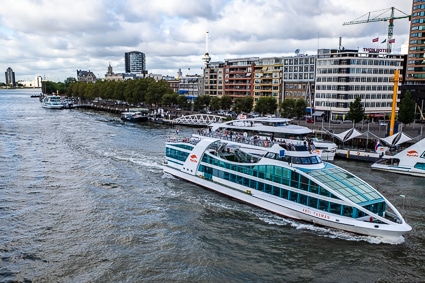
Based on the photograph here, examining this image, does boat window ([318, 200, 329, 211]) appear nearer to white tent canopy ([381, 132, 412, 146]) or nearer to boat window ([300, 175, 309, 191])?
boat window ([300, 175, 309, 191])

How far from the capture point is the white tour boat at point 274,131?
56188 millimetres

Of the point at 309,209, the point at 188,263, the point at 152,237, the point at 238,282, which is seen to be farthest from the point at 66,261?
the point at 309,209

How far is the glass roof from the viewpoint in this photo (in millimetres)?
30734

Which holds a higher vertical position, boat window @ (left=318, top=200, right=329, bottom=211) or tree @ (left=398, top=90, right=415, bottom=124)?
tree @ (left=398, top=90, right=415, bottom=124)

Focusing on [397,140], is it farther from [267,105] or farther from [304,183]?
[267,105]

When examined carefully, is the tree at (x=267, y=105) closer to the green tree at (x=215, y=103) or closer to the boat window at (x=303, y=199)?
the green tree at (x=215, y=103)

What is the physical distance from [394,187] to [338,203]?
18.1m

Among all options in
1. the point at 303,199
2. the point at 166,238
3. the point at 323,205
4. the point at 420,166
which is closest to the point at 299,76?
the point at 420,166

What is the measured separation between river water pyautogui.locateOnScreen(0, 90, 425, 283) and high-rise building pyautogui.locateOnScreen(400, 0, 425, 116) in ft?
214

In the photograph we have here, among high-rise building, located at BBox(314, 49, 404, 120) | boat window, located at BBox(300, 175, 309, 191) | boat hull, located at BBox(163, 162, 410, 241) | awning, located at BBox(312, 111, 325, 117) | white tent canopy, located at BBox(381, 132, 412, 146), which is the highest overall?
high-rise building, located at BBox(314, 49, 404, 120)

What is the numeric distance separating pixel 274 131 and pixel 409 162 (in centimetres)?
1866

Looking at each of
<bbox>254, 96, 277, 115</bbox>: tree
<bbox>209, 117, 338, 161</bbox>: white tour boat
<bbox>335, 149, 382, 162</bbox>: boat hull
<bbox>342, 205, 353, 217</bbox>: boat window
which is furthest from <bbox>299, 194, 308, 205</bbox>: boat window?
<bbox>254, 96, 277, 115</bbox>: tree

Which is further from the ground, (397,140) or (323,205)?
(397,140)

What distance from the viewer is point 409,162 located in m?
51.0
